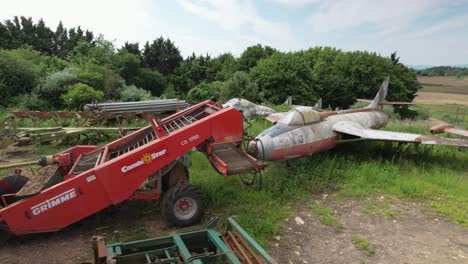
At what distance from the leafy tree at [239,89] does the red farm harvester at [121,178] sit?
19965mm

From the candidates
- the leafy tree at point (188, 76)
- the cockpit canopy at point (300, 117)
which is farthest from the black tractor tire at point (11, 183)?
the leafy tree at point (188, 76)

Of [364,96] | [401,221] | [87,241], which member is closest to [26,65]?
[87,241]

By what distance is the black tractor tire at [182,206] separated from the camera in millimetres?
5816

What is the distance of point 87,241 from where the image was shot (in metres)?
5.51

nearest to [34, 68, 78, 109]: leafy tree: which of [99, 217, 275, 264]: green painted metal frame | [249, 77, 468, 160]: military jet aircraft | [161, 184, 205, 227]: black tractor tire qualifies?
[249, 77, 468, 160]: military jet aircraft

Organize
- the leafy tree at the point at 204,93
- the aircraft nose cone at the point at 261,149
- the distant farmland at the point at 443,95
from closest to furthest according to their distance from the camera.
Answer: the aircraft nose cone at the point at 261,149 → the leafy tree at the point at 204,93 → the distant farmland at the point at 443,95

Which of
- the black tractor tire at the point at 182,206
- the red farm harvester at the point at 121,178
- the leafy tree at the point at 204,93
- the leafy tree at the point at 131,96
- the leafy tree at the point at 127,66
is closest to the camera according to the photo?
the red farm harvester at the point at 121,178

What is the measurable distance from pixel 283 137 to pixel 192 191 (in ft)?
11.6

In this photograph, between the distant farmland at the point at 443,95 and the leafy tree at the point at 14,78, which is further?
the distant farmland at the point at 443,95

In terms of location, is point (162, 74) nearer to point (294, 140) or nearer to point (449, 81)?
point (294, 140)

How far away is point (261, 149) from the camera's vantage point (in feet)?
27.1

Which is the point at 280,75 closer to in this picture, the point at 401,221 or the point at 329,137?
the point at 329,137

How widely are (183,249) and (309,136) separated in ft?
18.9

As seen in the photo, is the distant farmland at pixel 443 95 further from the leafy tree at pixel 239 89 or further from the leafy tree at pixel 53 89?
the leafy tree at pixel 53 89
